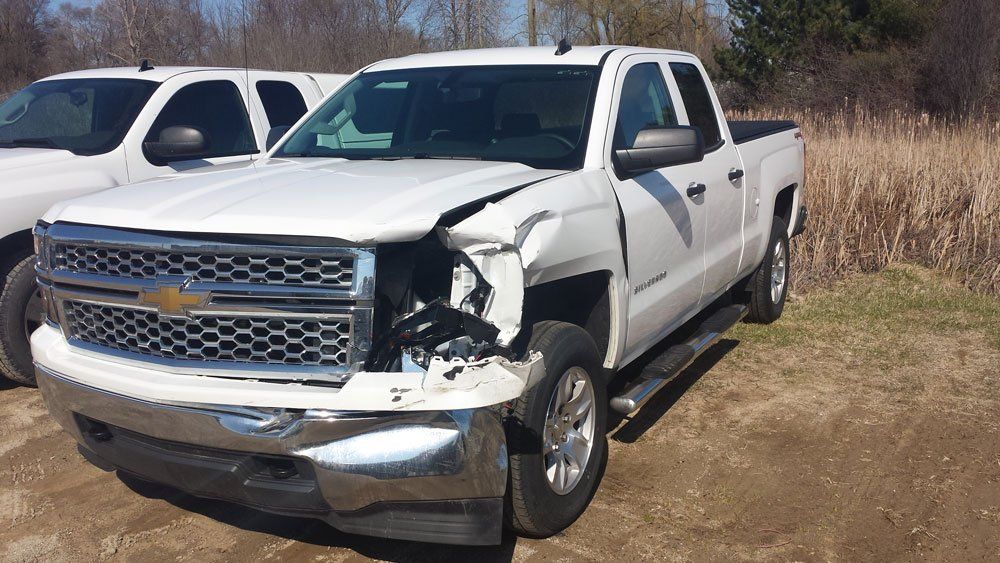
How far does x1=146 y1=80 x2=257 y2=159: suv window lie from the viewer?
256 inches

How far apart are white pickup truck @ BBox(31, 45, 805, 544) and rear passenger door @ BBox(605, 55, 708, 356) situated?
1.0 inches

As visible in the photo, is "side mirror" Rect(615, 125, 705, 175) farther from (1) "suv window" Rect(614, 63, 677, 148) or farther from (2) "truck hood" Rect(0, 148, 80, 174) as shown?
(2) "truck hood" Rect(0, 148, 80, 174)

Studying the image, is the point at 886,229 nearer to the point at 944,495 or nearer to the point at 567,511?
the point at 944,495

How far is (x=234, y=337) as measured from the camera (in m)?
2.97

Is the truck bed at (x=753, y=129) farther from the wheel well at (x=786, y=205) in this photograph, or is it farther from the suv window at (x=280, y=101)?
the suv window at (x=280, y=101)

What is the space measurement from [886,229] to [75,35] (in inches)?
1222

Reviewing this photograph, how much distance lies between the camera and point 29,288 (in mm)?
5348

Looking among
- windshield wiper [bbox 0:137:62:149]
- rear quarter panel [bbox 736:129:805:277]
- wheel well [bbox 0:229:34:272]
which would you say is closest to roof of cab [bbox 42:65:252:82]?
windshield wiper [bbox 0:137:62:149]

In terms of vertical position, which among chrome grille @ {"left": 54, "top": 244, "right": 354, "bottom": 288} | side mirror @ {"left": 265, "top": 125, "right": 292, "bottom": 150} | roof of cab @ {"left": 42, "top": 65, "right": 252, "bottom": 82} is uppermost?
roof of cab @ {"left": 42, "top": 65, "right": 252, "bottom": 82}

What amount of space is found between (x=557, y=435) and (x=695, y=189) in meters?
1.84

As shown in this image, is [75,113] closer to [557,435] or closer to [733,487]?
[557,435]

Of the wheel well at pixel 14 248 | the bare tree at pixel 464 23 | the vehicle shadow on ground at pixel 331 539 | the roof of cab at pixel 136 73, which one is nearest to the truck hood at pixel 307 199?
the vehicle shadow on ground at pixel 331 539

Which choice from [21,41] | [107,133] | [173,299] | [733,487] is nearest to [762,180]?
[733,487]

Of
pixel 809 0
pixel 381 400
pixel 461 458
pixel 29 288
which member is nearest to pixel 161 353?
pixel 381 400
